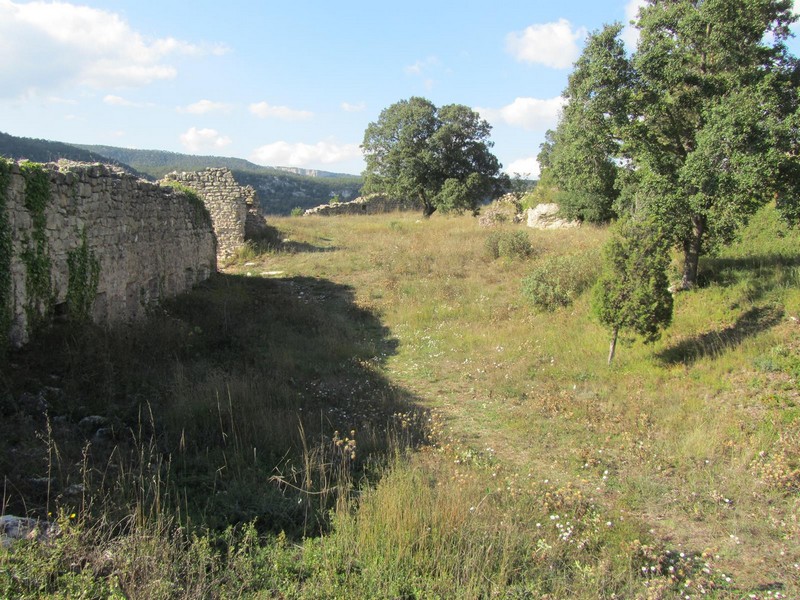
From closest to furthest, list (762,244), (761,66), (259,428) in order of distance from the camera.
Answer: (259,428) < (761,66) < (762,244)

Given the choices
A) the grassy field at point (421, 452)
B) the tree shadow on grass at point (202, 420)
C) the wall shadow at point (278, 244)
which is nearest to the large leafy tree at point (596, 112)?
the grassy field at point (421, 452)

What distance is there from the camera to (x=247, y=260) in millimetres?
19656

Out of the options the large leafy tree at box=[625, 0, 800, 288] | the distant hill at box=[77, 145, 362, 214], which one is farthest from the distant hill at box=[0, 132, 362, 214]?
the large leafy tree at box=[625, 0, 800, 288]

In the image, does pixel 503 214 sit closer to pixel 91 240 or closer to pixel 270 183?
pixel 91 240

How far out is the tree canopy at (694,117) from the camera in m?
8.55

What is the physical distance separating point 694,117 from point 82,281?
36.4ft

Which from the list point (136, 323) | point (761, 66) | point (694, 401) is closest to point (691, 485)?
point (694, 401)

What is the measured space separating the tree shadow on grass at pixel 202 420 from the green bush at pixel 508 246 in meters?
6.94

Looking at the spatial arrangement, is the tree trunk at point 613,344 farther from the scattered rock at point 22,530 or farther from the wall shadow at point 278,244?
the wall shadow at point 278,244

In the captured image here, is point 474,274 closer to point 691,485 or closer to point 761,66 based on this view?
point 761,66

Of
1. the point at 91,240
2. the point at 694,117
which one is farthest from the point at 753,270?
the point at 91,240

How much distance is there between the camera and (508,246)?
54.7 feet

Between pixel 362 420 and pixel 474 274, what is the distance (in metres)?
9.72

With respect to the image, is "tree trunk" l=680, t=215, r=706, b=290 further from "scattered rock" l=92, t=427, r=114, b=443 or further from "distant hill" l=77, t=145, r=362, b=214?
"distant hill" l=77, t=145, r=362, b=214
